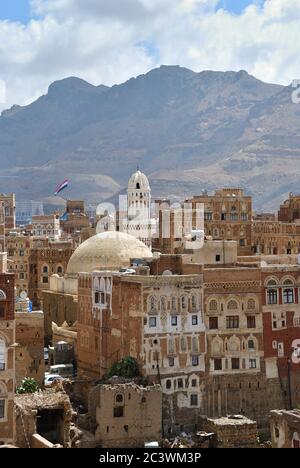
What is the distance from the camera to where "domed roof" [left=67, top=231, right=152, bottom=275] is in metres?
69.1

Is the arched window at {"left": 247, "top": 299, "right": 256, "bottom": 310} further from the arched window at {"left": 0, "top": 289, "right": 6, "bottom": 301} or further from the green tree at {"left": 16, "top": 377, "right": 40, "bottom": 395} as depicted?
the arched window at {"left": 0, "top": 289, "right": 6, "bottom": 301}

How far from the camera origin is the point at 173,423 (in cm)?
5534

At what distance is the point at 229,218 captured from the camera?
95688mm

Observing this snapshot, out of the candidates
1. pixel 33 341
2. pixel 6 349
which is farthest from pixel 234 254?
pixel 6 349

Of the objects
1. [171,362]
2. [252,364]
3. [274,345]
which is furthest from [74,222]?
[171,362]

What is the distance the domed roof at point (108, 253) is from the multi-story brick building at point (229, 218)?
24.2 m

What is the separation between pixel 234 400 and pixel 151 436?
800 cm

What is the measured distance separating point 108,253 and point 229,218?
2825 centimetres

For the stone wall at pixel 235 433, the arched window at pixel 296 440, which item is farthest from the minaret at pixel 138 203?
the arched window at pixel 296 440

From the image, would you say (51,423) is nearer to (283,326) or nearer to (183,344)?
(183,344)

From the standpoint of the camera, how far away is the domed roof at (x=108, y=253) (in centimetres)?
6906

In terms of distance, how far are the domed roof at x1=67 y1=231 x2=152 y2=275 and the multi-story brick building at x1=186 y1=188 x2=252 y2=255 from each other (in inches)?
951

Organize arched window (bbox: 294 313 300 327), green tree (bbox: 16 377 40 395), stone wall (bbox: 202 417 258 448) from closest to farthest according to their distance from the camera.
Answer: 1. stone wall (bbox: 202 417 258 448)
2. green tree (bbox: 16 377 40 395)
3. arched window (bbox: 294 313 300 327)

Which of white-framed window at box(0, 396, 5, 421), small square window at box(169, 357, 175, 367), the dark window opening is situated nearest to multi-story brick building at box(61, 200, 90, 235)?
small square window at box(169, 357, 175, 367)
